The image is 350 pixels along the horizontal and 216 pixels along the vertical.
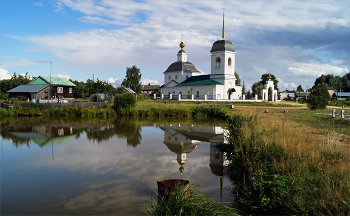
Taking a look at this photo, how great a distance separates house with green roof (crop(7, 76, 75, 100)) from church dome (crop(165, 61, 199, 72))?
2095 centimetres

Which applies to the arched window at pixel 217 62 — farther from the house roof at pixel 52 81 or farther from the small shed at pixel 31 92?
the small shed at pixel 31 92

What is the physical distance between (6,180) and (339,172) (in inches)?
329

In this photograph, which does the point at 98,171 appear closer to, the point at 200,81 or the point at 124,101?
the point at 124,101

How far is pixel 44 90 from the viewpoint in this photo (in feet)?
131

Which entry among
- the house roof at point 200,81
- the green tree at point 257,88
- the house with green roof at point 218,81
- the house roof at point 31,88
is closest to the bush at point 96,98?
the house roof at point 31,88

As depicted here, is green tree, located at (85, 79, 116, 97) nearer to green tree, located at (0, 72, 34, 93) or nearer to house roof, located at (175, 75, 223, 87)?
house roof, located at (175, 75, 223, 87)

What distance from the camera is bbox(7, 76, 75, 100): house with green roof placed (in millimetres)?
39500

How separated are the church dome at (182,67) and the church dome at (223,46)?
9.67m

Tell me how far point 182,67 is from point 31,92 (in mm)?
27669

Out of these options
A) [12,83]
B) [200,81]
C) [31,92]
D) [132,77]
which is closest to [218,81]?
[200,81]

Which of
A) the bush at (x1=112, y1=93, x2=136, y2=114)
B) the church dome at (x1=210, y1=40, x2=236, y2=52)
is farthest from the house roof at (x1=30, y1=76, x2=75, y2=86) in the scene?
the church dome at (x1=210, y1=40, x2=236, y2=52)

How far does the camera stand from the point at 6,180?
720 centimetres

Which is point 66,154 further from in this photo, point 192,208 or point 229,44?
point 229,44

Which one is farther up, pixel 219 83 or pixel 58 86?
pixel 219 83
